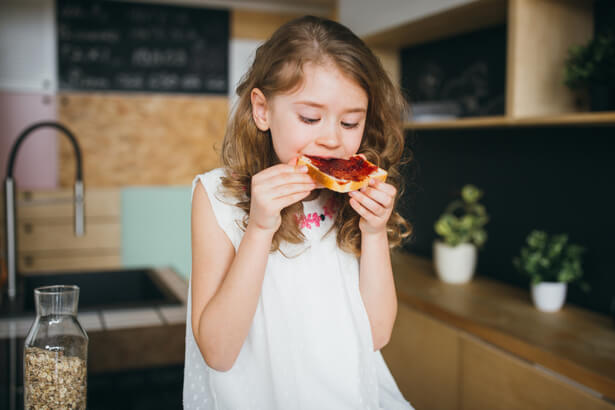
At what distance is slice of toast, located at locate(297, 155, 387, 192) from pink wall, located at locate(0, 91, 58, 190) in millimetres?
3056

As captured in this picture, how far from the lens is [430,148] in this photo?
295cm

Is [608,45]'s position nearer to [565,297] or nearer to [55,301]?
[565,297]

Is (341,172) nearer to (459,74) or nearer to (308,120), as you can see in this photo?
(308,120)

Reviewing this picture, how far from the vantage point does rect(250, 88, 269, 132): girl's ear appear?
1.08 meters

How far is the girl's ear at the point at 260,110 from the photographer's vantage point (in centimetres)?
108

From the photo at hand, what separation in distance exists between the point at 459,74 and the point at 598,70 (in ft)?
3.00

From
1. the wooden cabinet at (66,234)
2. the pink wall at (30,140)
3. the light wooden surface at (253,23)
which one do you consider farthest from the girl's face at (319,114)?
the light wooden surface at (253,23)

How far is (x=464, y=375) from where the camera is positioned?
194cm

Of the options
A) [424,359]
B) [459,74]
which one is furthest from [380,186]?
[459,74]

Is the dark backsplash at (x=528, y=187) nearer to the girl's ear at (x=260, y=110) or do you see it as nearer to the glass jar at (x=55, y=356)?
the girl's ear at (x=260, y=110)

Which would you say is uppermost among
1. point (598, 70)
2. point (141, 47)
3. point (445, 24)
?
point (141, 47)

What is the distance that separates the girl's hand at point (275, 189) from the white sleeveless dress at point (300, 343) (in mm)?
138

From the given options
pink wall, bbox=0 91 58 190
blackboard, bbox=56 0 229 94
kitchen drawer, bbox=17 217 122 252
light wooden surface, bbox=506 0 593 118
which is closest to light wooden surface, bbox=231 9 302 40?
blackboard, bbox=56 0 229 94

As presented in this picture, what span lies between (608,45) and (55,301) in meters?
1.63
